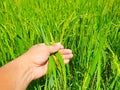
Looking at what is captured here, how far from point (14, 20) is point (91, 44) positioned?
404 mm

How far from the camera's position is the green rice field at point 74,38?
1065 mm

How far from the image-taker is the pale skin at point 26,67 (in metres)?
1.09

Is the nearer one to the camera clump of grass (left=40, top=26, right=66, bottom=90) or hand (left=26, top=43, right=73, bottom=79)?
clump of grass (left=40, top=26, right=66, bottom=90)

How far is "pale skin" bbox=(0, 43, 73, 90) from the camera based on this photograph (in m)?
1.09

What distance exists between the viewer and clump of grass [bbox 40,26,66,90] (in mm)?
1016

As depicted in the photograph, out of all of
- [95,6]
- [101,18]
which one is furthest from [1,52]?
[95,6]

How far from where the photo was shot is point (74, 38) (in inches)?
51.1

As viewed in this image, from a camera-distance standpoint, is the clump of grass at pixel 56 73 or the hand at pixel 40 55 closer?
the clump of grass at pixel 56 73

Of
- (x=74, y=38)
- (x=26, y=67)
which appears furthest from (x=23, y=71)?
(x=74, y=38)

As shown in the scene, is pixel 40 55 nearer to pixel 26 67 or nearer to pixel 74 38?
pixel 26 67

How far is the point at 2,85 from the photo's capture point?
108cm

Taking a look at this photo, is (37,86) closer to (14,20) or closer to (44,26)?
(44,26)

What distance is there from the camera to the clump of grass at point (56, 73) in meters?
1.02

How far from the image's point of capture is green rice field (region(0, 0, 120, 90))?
3.50 feet
